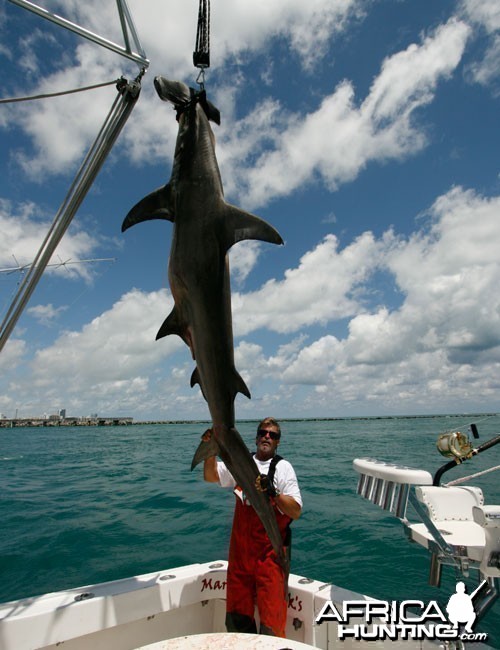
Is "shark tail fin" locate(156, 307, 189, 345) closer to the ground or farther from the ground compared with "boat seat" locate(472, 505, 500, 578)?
farther from the ground

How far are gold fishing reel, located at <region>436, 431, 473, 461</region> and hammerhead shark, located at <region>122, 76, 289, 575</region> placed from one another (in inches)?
145

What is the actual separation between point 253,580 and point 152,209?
3801mm

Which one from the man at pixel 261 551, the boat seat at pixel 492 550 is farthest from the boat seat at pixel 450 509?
the man at pixel 261 551

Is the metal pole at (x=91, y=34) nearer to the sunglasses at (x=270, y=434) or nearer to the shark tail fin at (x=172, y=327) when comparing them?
the shark tail fin at (x=172, y=327)

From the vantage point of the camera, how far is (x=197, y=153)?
3.63 m

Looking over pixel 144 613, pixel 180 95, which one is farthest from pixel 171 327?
pixel 144 613

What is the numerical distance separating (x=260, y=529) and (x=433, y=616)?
193cm

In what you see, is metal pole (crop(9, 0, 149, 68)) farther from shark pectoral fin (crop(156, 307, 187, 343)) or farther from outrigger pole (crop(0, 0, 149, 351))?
shark pectoral fin (crop(156, 307, 187, 343))

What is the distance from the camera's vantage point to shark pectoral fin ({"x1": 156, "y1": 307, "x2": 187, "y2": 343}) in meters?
3.82

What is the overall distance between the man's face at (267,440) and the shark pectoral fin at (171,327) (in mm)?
1596

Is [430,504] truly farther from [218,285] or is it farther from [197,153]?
[197,153]

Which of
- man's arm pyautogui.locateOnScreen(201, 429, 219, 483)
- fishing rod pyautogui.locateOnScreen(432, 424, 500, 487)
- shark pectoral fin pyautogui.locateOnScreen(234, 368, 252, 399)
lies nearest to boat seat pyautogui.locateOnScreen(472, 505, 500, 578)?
fishing rod pyautogui.locateOnScreen(432, 424, 500, 487)

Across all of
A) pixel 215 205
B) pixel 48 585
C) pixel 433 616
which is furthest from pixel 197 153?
pixel 48 585

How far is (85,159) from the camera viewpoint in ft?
15.9
